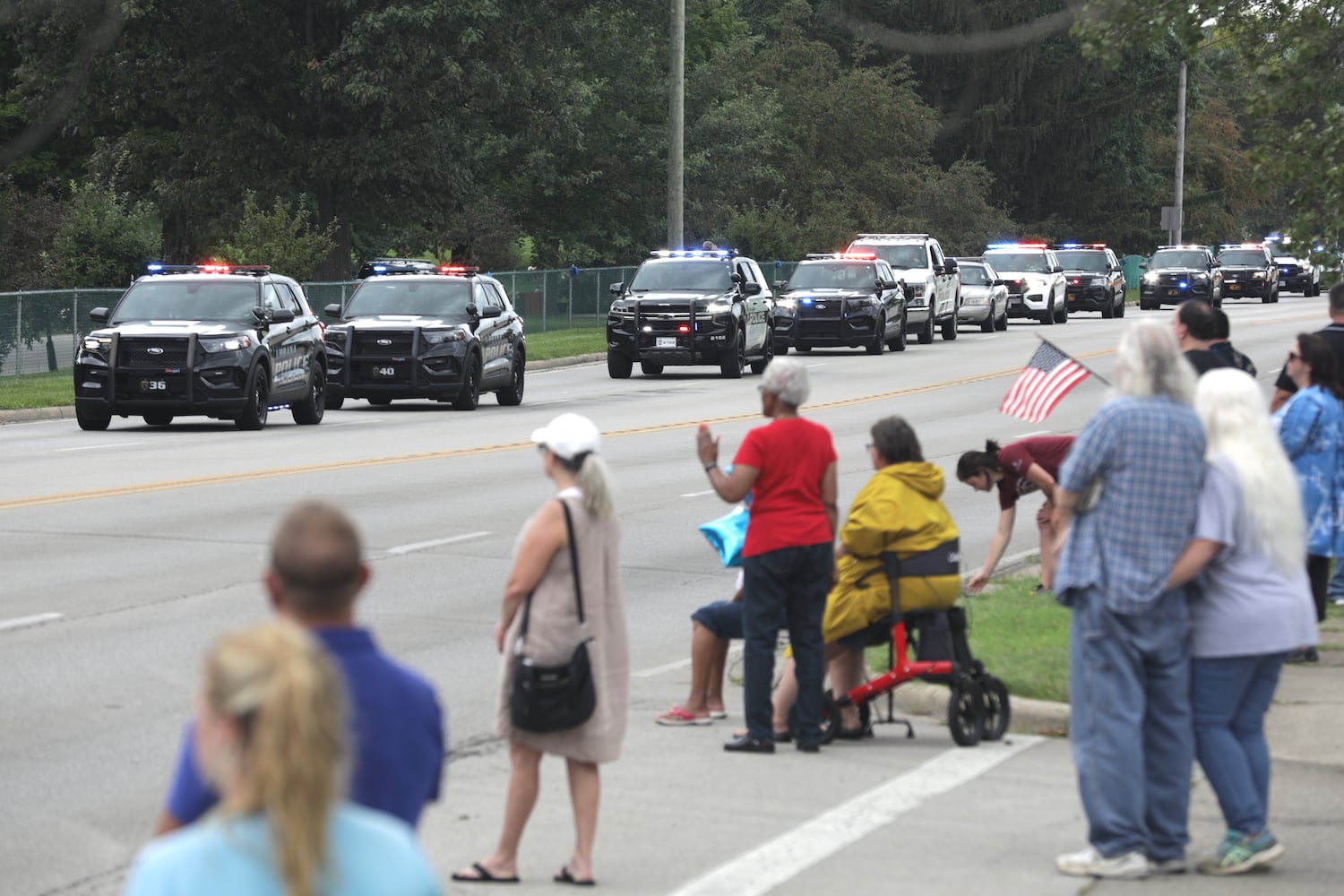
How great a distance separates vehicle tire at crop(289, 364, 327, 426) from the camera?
27.0 meters

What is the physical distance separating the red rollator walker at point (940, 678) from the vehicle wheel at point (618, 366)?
1076 inches

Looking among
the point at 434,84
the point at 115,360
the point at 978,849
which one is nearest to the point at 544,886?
the point at 978,849

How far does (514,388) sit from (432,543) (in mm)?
15121

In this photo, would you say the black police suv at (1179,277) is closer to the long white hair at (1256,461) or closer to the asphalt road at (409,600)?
the asphalt road at (409,600)

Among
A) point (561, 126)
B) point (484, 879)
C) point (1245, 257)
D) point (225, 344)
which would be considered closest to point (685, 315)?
point (225, 344)

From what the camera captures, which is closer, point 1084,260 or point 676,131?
point 676,131

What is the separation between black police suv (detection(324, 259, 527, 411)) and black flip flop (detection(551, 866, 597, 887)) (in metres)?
22.2

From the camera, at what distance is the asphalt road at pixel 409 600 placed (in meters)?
7.76

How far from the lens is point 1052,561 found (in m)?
11.6

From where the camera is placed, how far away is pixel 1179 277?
211 feet

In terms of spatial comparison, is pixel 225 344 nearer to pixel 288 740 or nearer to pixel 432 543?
pixel 432 543

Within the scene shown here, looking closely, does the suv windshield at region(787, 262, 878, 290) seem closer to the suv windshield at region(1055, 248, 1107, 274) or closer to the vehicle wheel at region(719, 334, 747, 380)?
the vehicle wheel at region(719, 334, 747, 380)

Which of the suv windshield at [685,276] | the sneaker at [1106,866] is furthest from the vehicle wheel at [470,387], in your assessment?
the sneaker at [1106,866]

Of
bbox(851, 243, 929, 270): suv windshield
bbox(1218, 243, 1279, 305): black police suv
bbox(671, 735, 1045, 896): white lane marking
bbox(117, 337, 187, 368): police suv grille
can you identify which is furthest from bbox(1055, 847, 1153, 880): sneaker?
bbox(1218, 243, 1279, 305): black police suv
